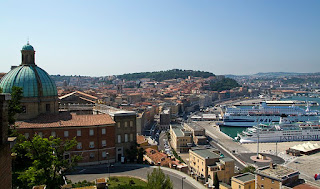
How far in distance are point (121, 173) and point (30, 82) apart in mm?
11276

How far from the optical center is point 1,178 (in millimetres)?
6586

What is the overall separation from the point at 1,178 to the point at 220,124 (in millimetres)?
73061

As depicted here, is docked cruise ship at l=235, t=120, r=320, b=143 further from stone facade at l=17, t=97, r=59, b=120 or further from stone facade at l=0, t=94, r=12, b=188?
stone facade at l=0, t=94, r=12, b=188

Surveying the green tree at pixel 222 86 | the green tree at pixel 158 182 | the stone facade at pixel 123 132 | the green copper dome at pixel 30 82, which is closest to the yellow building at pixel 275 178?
the green tree at pixel 158 182

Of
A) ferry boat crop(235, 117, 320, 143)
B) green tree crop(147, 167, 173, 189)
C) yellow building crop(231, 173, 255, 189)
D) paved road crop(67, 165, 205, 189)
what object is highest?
green tree crop(147, 167, 173, 189)

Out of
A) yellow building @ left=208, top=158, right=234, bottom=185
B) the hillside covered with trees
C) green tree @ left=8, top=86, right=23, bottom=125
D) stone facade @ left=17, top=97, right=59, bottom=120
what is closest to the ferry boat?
yellow building @ left=208, top=158, right=234, bottom=185

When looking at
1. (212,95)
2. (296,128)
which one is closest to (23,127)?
(296,128)

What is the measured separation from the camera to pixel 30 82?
943 inches

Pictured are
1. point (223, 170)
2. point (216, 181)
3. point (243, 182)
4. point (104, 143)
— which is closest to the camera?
point (104, 143)

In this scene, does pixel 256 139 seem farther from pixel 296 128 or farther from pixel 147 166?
pixel 147 166

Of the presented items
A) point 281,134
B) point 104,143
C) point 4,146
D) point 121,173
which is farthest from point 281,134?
point 4,146

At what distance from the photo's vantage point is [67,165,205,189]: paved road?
19516 mm

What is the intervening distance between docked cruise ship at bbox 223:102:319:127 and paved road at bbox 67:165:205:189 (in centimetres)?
5733

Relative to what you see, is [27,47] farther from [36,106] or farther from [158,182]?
[158,182]
